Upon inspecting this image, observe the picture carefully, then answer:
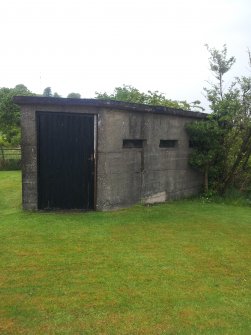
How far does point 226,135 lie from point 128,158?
3404 millimetres

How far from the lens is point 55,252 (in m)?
5.16

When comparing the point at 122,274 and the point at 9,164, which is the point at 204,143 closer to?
the point at 122,274

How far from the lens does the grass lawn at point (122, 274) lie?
136 inches

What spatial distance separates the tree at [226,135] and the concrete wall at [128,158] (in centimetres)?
54

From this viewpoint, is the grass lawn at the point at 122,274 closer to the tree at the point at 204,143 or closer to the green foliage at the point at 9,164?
the tree at the point at 204,143

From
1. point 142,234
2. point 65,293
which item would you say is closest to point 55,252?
point 65,293

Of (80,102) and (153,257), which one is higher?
(80,102)

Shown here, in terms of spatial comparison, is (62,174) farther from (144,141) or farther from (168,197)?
(168,197)

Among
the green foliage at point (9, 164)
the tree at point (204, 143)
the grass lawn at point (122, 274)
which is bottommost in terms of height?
the grass lawn at point (122, 274)

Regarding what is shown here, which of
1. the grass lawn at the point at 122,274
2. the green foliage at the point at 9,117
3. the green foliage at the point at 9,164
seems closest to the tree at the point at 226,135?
the grass lawn at the point at 122,274

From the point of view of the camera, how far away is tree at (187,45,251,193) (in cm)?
944

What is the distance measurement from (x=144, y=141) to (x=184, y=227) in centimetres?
238

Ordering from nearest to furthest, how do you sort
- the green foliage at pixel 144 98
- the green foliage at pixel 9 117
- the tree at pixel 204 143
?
the tree at pixel 204 143 < the green foliage at pixel 144 98 < the green foliage at pixel 9 117

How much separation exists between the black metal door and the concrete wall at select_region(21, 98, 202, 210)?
0.50 ft
